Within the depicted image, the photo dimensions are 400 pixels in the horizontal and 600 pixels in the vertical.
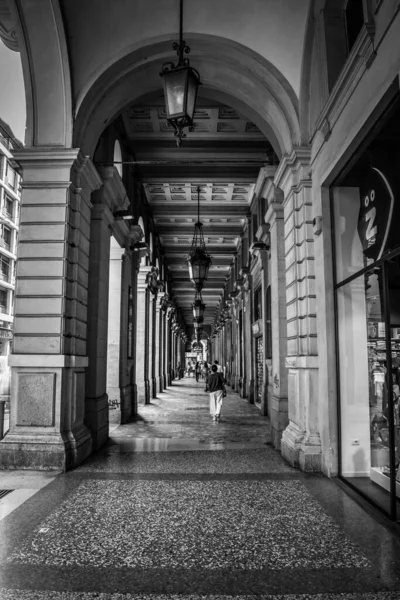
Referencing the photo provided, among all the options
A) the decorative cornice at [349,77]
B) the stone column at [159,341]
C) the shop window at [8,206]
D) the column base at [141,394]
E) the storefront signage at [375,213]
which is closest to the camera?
the decorative cornice at [349,77]

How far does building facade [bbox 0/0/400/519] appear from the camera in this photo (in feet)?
16.3

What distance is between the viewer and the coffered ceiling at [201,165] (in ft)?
36.1

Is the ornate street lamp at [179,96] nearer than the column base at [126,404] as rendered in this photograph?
Yes

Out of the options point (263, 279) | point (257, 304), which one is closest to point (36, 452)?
point (263, 279)

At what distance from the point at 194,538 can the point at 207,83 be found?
721cm

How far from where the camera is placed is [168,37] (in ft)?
23.0

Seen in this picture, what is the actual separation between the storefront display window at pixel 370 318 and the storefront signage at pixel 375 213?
0.04ft

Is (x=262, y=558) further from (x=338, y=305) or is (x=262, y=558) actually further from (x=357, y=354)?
(x=338, y=305)

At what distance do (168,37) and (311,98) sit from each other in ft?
7.94

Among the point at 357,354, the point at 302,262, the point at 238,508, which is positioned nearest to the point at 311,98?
the point at 302,262

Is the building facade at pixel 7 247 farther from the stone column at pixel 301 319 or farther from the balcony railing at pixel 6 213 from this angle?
the stone column at pixel 301 319

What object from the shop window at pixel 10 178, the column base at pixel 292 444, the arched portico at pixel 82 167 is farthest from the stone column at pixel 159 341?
the shop window at pixel 10 178

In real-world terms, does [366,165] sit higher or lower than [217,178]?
lower

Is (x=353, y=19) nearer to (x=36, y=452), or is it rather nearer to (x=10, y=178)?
(x=36, y=452)
